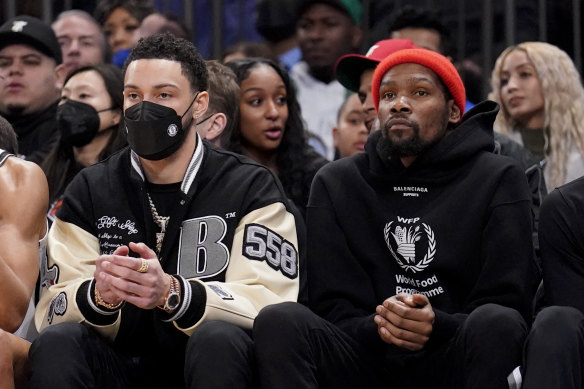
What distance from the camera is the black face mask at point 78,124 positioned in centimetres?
565

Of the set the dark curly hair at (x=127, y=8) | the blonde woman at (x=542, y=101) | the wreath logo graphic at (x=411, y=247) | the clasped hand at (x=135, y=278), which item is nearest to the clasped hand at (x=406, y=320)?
the wreath logo graphic at (x=411, y=247)

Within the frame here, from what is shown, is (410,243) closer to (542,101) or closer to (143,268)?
(143,268)

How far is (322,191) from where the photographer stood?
4449 millimetres

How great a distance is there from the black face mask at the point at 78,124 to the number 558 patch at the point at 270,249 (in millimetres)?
Result: 1739

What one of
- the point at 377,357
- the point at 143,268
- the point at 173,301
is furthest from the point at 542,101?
the point at 143,268

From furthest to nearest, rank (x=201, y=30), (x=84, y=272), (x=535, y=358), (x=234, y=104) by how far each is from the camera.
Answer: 1. (x=201, y=30)
2. (x=234, y=104)
3. (x=84, y=272)
4. (x=535, y=358)

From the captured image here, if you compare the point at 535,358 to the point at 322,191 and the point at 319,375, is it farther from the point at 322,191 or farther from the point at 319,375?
the point at 322,191

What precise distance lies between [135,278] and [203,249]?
0.50 m

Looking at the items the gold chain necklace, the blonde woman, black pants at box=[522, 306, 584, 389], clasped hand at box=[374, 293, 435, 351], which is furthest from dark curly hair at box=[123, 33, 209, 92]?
the blonde woman

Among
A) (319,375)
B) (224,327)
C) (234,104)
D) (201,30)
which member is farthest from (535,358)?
(201,30)

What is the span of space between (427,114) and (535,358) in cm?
117

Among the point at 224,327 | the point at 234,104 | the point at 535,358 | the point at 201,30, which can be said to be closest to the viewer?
the point at 535,358

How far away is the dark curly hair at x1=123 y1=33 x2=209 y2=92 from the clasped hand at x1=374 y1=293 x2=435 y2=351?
118 centimetres

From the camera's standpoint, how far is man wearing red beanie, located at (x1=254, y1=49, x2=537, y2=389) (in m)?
3.75
